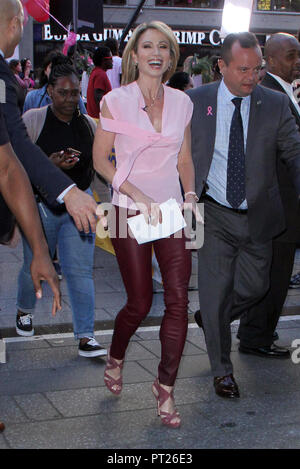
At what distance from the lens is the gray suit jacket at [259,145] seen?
4.56 meters

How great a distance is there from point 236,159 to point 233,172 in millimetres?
77

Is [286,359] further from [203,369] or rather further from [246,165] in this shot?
[246,165]

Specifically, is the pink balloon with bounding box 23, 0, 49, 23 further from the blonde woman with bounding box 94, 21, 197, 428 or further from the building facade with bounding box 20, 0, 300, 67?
the building facade with bounding box 20, 0, 300, 67

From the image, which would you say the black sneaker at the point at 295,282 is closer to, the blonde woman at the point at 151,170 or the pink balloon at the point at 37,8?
the blonde woman at the point at 151,170

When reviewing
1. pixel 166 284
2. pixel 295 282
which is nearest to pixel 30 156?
pixel 166 284

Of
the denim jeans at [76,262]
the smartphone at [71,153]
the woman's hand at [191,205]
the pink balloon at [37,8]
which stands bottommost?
the denim jeans at [76,262]

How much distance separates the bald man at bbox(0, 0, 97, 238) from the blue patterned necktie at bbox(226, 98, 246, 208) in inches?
62.8

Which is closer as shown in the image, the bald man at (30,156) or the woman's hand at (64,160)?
the bald man at (30,156)

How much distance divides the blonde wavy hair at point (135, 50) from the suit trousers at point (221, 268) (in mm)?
878

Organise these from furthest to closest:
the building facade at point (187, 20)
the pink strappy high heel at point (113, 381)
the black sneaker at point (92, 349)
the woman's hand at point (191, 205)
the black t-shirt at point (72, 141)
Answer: the building facade at point (187, 20) < the black t-shirt at point (72, 141) < the black sneaker at point (92, 349) < the pink strappy high heel at point (113, 381) < the woman's hand at point (191, 205)

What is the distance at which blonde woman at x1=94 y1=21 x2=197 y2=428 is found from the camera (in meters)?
4.04

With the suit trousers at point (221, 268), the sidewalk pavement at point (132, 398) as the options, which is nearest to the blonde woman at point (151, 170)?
the sidewalk pavement at point (132, 398)

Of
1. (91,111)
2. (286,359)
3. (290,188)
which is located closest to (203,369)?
(286,359)
